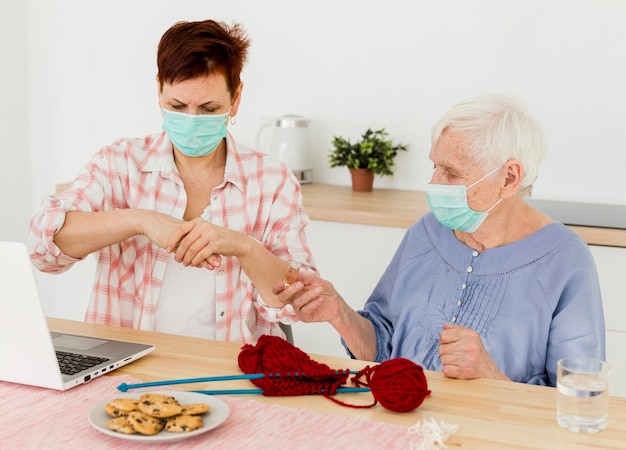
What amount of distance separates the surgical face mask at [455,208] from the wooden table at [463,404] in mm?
411

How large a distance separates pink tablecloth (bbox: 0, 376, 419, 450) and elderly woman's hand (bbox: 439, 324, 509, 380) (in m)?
0.26

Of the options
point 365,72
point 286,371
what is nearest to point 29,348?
point 286,371

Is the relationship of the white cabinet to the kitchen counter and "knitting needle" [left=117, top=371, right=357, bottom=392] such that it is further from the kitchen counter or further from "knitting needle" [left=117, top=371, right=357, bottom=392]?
"knitting needle" [left=117, top=371, right=357, bottom=392]

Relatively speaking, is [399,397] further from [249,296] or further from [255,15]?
[255,15]

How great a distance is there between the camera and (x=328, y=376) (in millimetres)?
1417

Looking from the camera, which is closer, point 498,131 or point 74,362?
point 74,362

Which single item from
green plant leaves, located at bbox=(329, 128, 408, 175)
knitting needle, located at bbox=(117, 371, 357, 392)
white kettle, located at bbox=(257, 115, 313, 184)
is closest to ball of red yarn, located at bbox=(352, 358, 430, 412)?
knitting needle, located at bbox=(117, 371, 357, 392)

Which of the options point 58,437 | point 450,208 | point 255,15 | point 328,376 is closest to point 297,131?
point 255,15

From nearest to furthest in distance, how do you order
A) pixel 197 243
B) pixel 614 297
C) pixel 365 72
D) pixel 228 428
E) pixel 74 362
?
pixel 228 428
pixel 74 362
pixel 197 243
pixel 614 297
pixel 365 72

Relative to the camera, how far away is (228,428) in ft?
4.09

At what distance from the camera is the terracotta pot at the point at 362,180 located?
3.00 m

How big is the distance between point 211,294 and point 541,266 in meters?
0.74

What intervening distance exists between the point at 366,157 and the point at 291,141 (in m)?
0.28

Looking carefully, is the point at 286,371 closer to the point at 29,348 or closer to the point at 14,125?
the point at 29,348
